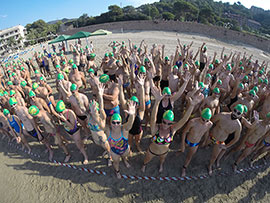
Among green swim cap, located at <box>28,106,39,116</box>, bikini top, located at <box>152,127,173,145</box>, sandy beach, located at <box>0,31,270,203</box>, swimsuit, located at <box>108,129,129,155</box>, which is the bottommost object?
sandy beach, located at <box>0,31,270,203</box>

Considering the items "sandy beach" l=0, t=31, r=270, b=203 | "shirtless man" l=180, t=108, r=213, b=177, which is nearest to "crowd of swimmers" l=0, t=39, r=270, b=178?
"shirtless man" l=180, t=108, r=213, b=177

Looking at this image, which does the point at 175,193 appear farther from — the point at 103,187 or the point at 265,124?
the point at 265,124

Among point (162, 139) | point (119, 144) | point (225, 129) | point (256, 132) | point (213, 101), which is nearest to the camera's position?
point (162, 139)

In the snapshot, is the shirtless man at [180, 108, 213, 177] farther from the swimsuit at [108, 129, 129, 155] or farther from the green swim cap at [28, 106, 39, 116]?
the green swim cap at [28, 106, 39, 116]

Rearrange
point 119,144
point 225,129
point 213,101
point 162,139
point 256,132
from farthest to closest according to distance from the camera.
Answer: point 213,101 < point 256,132 < point 225,129 < point 119,144 < point 162,139

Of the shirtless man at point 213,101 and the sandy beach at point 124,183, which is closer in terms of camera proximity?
the sandy beach at point 124,183

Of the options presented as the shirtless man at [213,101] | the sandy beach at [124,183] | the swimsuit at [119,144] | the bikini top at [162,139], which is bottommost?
the sandy beach at [124,183]

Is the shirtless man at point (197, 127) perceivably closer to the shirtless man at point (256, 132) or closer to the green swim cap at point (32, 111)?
the shirtless man at point (256, 132)

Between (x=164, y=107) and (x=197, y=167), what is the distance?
195 cm

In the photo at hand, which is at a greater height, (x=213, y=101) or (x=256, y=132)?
(x=213, y=101)

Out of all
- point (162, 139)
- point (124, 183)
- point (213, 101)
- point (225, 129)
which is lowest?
point (124, 183)

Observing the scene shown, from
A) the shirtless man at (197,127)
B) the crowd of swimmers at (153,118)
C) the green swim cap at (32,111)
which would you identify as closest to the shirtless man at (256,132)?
the crowd of swimmers at (153,118)

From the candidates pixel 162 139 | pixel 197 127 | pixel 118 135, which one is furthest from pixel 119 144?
pixel 197 127

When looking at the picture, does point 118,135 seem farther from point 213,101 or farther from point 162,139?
point 213,101
